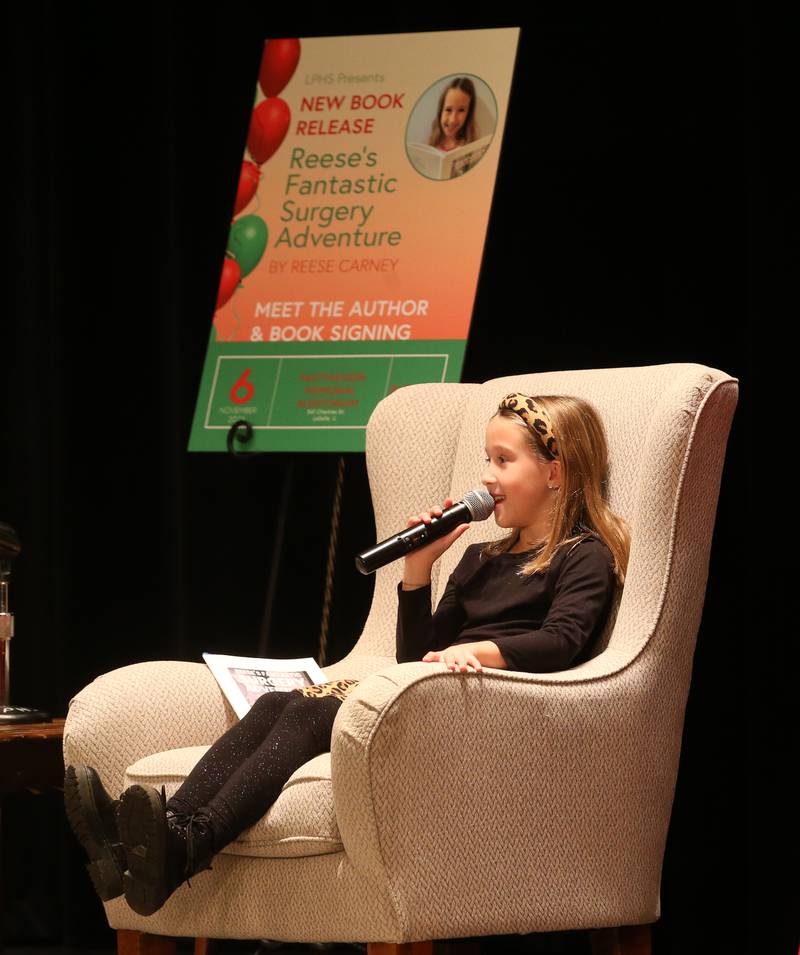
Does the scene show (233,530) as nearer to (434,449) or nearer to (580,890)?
(434,449)

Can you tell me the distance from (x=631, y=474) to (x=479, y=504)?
273mm

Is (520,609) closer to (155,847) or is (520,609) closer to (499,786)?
(499,786)

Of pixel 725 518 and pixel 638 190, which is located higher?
pixel 638 190

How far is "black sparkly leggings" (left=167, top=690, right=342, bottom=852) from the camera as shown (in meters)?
1.98

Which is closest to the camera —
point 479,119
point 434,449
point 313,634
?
point 434,449

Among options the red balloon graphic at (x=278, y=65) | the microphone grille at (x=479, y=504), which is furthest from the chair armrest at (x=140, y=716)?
the red balloon graphic at (x=278, y=65)

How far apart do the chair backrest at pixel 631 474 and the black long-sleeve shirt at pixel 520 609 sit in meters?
0.05

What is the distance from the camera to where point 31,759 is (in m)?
2.31

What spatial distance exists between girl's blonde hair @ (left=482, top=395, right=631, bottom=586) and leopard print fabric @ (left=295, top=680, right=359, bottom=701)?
35 cm

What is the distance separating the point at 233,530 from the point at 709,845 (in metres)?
1.38

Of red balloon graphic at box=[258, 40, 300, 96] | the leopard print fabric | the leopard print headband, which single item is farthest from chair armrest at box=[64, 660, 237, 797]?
red balloon graphic at box=[258, 40, 300, 96]

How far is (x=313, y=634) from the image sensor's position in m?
3.57

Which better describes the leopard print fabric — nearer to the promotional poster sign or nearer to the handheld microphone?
the handheld microphone

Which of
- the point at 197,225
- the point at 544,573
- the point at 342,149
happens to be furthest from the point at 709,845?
the point at 197,225
